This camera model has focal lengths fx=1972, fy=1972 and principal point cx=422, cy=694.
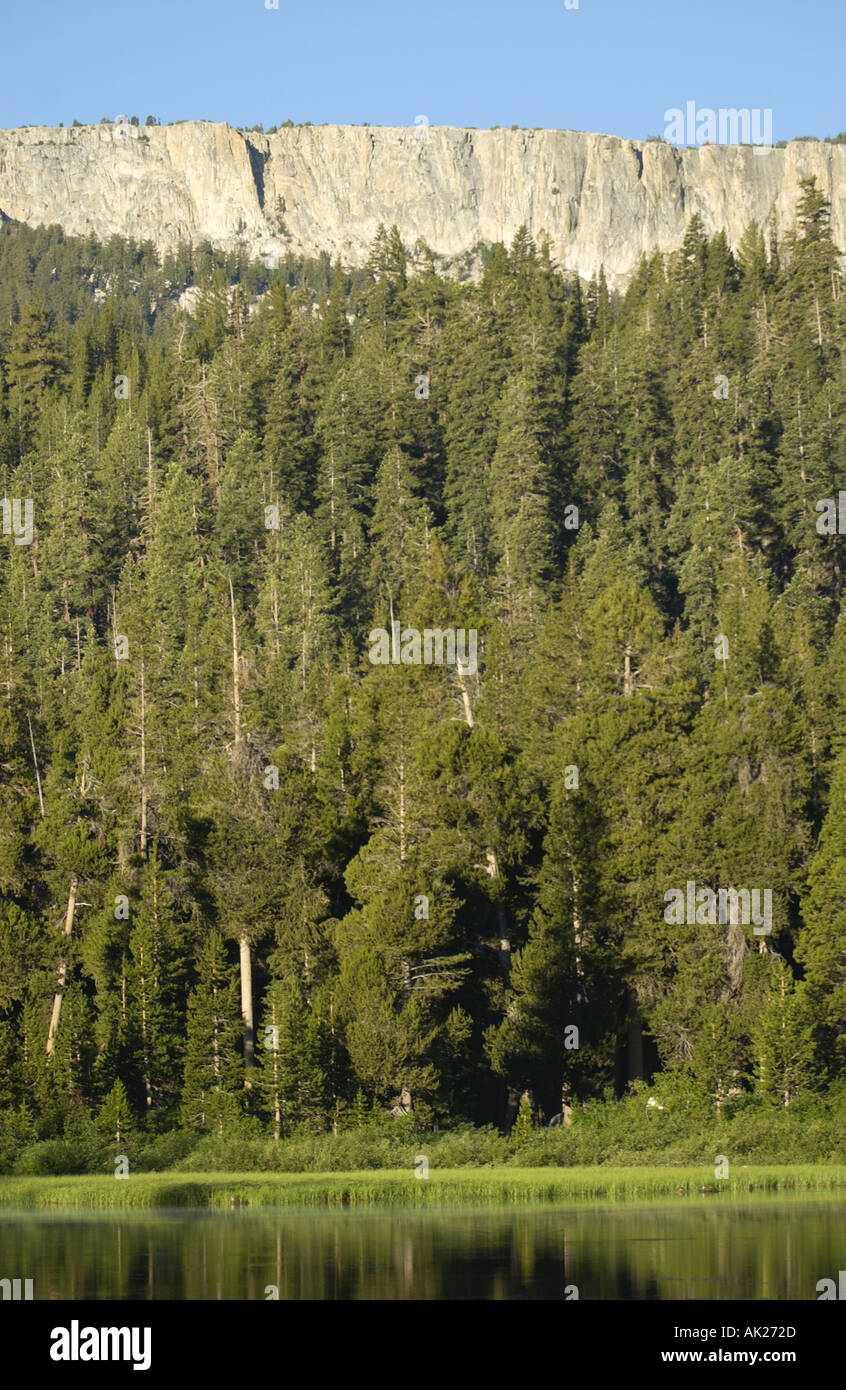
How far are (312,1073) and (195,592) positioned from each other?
52.7 meters

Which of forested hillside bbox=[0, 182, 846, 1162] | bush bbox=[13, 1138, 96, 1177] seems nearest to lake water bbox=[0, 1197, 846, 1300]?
bush bbox=[13, 1138, 96, 1177]

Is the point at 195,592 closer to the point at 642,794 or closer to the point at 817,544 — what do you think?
the point at 817,544

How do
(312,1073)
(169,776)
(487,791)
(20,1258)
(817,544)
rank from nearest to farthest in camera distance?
(20,1258)
(312,1073)
(487,791)
(169,776)
(817,544)

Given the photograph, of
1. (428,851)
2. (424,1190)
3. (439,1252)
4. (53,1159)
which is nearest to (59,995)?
(53,1159)

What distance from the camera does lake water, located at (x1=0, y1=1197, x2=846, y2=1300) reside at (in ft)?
110

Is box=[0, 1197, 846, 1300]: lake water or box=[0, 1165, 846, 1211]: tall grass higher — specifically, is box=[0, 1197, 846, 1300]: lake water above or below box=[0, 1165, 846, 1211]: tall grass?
below

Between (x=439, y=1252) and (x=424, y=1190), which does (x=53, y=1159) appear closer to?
(x=424, y=1190)

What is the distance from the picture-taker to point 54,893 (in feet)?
222

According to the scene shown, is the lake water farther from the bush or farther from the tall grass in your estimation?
the bush

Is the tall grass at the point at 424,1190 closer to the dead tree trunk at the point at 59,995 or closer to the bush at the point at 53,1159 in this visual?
the bush at the point at 53,1159

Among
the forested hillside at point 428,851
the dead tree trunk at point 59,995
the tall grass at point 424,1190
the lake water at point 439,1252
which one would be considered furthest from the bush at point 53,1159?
the lake water at point 439,1252

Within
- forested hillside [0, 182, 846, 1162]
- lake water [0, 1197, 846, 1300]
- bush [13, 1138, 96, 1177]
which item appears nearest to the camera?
lake water [0, 1197, 846, 1300]
